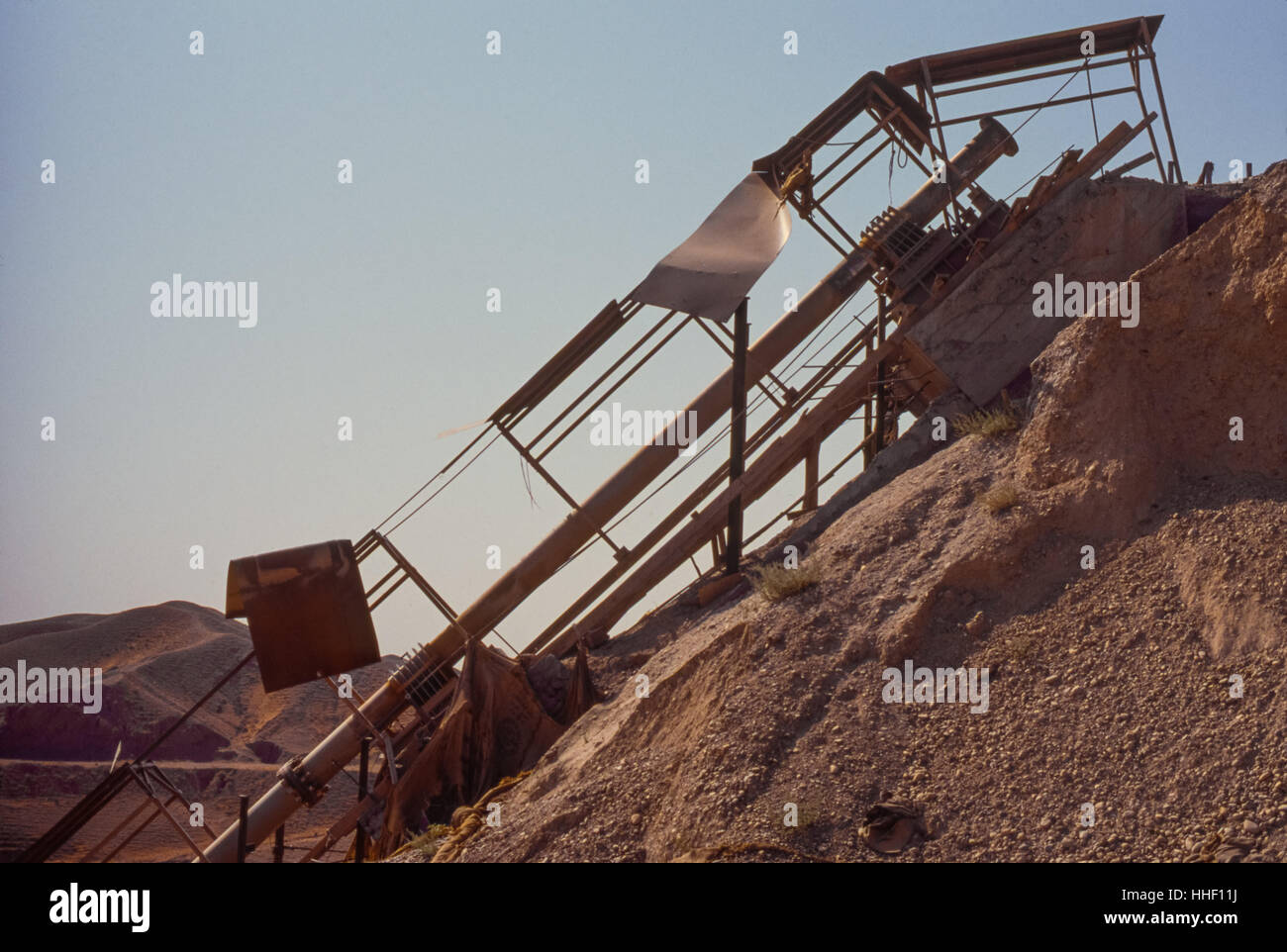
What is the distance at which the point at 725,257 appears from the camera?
17.9m

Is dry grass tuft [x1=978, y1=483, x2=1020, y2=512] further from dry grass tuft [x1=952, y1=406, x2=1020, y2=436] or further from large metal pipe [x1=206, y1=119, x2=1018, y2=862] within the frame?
large metal pipe [x1=206, y1=119, x2=1018, y2=862]

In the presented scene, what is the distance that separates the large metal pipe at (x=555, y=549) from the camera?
18031 millimetres

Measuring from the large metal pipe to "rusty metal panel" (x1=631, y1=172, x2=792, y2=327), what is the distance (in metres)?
1.29

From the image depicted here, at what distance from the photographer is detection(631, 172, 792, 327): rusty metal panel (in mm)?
17234

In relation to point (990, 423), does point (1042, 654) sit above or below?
below

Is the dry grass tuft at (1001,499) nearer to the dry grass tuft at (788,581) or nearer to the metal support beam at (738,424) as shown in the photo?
the dry grass tuft at (788,581)

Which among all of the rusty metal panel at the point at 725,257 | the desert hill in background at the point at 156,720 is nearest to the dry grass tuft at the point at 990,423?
the rusty metal panel at the point at 725,257

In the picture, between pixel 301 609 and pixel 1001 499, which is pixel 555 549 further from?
pixel 1001 499

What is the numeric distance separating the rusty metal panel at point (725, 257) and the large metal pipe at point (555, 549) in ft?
4.23

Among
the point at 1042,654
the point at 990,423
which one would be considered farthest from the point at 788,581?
the point at 990,423

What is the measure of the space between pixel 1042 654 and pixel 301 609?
355 inches

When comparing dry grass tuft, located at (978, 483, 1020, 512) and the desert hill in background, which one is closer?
dry grass tuft, located at (978, 483, 1020, 512)

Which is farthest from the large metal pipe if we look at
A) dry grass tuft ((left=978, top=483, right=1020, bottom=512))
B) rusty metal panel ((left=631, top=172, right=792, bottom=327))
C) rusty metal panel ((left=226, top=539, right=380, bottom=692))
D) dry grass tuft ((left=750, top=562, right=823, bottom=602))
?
dry grass tuft ((left=978, top=483, right=1020, bottom=512))
